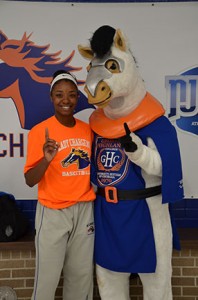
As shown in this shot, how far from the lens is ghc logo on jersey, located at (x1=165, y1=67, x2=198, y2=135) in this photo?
2744 millimetres

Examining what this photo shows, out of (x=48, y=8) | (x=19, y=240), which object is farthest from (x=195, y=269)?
(x=48, y=8)

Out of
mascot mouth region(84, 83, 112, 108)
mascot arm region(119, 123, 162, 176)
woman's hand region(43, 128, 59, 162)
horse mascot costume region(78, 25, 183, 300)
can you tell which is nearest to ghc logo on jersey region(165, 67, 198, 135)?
horse mascot costume region(78, 25, 183, 300)

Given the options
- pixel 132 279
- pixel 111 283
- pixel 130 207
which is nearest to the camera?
pixel 130 207

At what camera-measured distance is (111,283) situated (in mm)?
2230

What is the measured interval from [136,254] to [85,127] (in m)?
0.78

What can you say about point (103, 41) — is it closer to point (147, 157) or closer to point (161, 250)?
point (147, 157)

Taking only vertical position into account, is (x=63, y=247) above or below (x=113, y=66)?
below

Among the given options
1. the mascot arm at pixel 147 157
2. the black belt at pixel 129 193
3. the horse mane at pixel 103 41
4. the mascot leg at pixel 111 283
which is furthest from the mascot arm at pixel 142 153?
the mascot leg at pixel 111 283

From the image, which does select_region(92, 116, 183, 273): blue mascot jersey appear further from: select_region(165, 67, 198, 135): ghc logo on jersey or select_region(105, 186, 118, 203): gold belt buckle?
select_region(165, 67, 198, 135): ghc logo on jersey

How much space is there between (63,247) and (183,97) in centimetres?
139

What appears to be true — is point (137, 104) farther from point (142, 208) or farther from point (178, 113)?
point (178, 113)

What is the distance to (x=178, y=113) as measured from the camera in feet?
9.09

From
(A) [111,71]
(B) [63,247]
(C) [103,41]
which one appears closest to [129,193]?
(B) [63,247]

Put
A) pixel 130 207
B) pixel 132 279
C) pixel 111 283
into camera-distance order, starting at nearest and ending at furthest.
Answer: pixel 130 207 < pixel 111 283 < pixel 132 279
